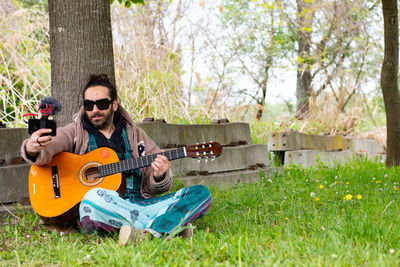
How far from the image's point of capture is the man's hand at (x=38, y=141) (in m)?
3.22

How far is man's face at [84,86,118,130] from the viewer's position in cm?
371

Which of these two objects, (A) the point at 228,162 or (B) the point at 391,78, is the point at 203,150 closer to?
(A) the point at 228,162

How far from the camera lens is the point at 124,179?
366 centimetres

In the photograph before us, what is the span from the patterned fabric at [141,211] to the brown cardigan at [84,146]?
0.17 metres

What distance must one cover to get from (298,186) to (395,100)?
2409 mm

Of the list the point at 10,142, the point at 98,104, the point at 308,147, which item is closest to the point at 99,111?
the point at 98,104

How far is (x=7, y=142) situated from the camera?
4.24m

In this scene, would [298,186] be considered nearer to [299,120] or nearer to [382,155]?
[299,120]

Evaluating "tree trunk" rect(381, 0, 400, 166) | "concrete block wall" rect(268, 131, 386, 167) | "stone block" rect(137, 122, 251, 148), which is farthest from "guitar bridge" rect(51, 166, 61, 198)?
"tree trunk" rect(381, 0, 400, 166)

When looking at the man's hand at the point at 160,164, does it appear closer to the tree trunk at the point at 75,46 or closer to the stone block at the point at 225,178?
the tree trunk at the point at 75,46

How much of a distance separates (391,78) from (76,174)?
4924 mm

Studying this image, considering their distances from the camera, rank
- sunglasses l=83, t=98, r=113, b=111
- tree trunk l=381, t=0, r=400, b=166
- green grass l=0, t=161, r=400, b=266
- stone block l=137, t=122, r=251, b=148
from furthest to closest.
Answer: tree trunk l=381, t=0, r=400, b=166
stone block l=137, t=122, r=251, b=148
sunglasses l=83, t=98, r=113, b=111
green grass l=0, t=161, r=400, b=266

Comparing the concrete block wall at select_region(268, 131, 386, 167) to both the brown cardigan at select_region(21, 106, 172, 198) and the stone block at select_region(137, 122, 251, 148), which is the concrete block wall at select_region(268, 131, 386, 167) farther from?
the brown cardigan at select_region(21, 106, 172, 198)

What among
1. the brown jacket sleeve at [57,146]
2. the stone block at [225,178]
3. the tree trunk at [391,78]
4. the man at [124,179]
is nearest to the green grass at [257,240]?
the man at [124,179]
